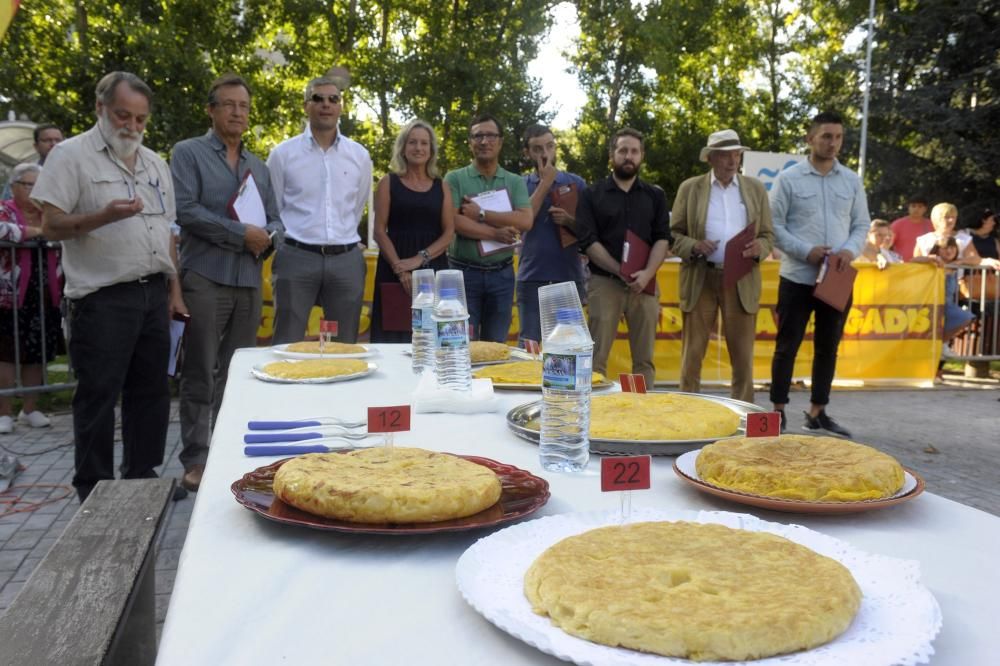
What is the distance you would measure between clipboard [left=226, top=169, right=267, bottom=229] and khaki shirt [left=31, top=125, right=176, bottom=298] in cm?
60

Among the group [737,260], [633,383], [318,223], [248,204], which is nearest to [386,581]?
[633,383]

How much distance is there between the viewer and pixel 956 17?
24.2 metres

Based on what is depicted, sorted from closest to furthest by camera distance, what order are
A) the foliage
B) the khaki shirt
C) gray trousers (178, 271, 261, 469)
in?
the khaki shirt, gray trousers (178, 271, 261, 469), the foliage

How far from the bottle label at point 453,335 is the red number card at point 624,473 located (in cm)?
121

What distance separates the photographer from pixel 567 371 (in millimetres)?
1696

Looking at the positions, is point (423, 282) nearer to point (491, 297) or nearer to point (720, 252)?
point (491, 297)

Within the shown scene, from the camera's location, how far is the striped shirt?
15.6 ft

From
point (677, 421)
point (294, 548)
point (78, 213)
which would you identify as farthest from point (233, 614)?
point (78, 213)

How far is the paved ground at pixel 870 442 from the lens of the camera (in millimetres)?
4070

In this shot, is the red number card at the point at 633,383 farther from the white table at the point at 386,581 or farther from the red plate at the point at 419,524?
the red plate at the point at 419,524

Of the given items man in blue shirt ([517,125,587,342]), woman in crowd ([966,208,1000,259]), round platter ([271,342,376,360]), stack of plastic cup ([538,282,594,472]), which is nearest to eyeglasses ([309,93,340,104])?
man in blue shirt ([517,125,587,342])

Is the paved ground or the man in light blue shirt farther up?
the man in light blue shirt

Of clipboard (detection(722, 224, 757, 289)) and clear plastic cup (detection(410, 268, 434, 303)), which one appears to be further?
clipboard (detection(722, 224, 757, 289))

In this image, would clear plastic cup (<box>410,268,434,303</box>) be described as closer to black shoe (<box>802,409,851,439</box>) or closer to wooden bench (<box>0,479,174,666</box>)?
wooden bench (<box>0,479,174,666</box>)
